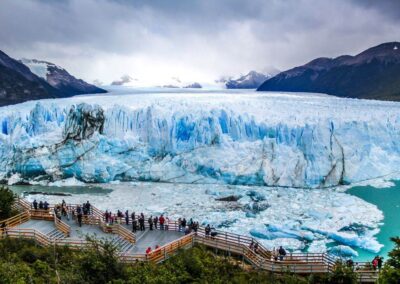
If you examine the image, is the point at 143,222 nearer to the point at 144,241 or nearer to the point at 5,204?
the point at 144,241

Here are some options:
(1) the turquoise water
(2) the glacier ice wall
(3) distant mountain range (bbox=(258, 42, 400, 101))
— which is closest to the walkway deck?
(1) the turquoise water

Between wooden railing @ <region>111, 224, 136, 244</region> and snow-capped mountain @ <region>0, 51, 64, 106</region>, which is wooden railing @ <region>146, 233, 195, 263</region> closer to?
wooden railing @ <region>111, 224, 136, 244</region>

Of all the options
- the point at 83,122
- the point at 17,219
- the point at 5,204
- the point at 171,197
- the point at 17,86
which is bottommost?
the point at 171,197

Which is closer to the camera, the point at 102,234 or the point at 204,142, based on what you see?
the point at 102,234

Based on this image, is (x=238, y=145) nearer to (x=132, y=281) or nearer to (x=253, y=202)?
(x=253, y=202)

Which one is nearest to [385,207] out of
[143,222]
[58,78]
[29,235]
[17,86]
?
[143,222]

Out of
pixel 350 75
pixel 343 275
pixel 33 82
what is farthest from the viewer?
pixel 350 75
